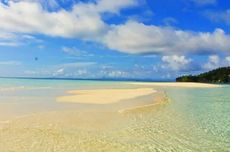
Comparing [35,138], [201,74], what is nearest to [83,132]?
[35,138]

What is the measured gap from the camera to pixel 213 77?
146 meters

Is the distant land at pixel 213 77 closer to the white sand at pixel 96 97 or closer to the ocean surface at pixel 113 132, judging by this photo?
the white sand at pixel 96 97

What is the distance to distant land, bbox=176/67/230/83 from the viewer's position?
5541 inches

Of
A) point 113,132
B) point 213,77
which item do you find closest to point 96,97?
point 113,132

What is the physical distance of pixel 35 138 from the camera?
1150 cm

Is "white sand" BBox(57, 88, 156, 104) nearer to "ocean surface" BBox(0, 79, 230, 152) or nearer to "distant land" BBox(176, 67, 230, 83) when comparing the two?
"ocean surface" BBox(0, 79, 230, 152)

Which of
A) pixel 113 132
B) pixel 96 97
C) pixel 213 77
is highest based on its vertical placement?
pixel 213 77

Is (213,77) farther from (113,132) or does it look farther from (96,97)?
(113,132)

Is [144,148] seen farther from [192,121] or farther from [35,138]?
[192,121]

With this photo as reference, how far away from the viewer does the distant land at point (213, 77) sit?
140750mm

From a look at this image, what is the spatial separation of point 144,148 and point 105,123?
16.9 feet

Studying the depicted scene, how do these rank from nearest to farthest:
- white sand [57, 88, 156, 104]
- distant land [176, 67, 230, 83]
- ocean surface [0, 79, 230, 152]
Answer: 1. ocean surface [0, 79, 230, 152]
2. white sand [57, 88, 156, 104]
3. distant land [176, 67, 230, 83]

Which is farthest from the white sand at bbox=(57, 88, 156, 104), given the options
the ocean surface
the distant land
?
the distant land

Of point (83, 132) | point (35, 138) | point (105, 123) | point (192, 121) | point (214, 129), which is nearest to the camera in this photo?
point (35, 138)
